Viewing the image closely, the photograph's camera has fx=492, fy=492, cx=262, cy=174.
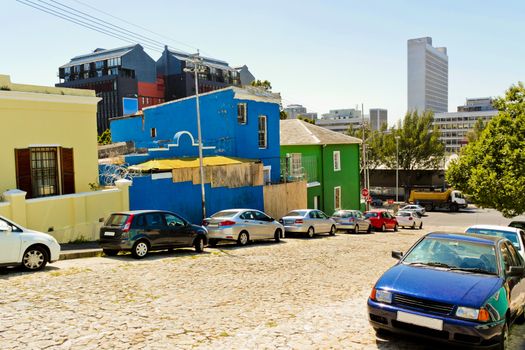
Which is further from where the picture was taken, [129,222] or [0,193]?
[0,193]

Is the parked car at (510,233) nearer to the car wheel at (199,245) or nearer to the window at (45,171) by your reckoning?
the car wheel at (199,245)

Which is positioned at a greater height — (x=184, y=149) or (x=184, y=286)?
(x=184, y=149)

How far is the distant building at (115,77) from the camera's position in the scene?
85.6 metres

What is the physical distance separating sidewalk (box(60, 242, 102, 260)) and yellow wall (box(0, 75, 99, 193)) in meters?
2.95

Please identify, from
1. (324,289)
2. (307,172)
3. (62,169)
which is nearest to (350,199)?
(307,172)

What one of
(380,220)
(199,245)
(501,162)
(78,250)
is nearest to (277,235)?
(199,245)

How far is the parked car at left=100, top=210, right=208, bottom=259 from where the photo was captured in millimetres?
14109

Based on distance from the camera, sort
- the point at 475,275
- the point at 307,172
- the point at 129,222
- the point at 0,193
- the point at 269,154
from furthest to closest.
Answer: the point at 307,172
the point at 269,154
the point at 0,193
the point at 129,222
the point at 475,275

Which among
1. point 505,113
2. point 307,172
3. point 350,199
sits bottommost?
point 350,199

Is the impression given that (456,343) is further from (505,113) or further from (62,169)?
(505,113)

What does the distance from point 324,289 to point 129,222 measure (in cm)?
630

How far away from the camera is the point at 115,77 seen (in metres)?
84.9

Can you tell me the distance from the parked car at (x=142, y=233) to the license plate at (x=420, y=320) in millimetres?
9405

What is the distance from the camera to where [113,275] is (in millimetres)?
11289
